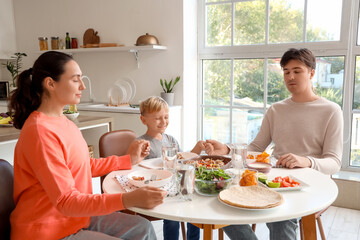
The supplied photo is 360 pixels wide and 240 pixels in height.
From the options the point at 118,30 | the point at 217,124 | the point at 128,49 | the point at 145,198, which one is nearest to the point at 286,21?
the point at 217,124

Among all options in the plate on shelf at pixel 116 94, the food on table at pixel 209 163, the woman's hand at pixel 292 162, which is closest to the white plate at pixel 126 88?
the plate on shelf at pixel 116 94

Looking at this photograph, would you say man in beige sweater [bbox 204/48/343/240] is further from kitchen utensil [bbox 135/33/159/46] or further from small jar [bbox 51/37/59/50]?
small jar [bbox 51/37/59/50]

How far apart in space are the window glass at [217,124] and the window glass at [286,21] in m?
0.88

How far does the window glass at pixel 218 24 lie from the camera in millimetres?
3193

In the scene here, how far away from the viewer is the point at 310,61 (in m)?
1.81

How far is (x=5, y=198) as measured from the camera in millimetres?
1146

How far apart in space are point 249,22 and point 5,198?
2639mm

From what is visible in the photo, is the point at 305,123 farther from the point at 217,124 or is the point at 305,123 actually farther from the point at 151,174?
the point at 217,124

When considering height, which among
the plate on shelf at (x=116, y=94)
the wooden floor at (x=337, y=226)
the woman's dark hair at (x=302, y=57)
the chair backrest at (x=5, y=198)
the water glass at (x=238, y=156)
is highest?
the woman's dark hair at (x=302, y=57)

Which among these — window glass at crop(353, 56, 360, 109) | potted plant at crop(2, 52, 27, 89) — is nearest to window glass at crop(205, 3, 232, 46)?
window glass at crop(353, 56, 360, 109)

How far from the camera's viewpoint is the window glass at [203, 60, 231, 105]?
10.7 ft

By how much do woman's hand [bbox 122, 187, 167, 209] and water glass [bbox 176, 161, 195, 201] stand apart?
4.0 inches

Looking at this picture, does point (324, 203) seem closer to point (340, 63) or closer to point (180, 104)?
point (340, 63)

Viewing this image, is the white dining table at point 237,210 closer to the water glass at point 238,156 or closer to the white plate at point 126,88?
the water glass at point 238,156
